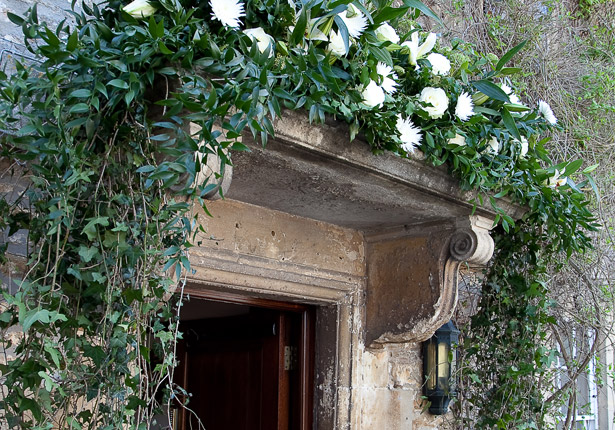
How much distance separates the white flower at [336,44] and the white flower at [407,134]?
1.22 feet

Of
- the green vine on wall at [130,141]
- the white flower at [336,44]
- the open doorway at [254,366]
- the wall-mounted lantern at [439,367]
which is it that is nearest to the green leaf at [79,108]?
the green vine on wall at [130,141]

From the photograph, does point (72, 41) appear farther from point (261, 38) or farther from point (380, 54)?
point (380, 54)

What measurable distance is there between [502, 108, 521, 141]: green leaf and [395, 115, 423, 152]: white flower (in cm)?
35

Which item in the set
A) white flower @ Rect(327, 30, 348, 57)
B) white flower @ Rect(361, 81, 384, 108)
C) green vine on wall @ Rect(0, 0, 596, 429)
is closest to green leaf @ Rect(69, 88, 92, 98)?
green vine on wall @ Rect(0, 0, 596, 429)

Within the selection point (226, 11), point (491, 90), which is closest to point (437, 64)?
point (491, 90)

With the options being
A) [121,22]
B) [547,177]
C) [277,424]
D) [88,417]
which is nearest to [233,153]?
[121,22]

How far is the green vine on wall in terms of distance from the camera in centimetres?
182

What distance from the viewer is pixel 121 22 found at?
191 cm

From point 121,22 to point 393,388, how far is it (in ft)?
8.49

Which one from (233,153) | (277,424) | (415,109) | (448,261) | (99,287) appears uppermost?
(415,109)

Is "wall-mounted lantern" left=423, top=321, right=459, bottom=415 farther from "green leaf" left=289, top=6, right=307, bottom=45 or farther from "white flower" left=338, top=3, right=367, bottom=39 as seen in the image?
"green leaf" left=289, top=6, right=307, bottom=45

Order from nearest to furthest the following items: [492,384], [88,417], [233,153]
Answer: [88,417], [233,153], [492,384]

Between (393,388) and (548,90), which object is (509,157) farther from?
(548,90)

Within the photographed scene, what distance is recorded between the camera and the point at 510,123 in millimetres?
A: 2516
